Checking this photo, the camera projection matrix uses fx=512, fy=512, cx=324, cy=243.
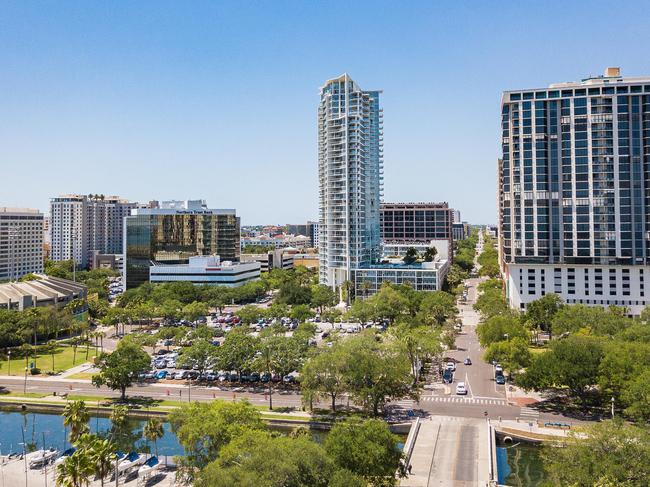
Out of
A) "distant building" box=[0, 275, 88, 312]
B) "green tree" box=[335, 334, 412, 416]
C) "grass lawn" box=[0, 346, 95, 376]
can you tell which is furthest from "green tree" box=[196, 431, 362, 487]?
"distant building" box=[0, 275, 88, 312]

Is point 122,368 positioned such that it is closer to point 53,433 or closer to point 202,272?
point 53,433

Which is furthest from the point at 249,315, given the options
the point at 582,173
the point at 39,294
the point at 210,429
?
the point at 582,173

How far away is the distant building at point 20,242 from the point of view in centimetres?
17912

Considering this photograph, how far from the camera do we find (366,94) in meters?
161

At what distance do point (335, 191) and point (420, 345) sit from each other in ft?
270

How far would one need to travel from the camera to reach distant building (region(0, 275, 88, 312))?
108 m

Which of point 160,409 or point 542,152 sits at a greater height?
point 542,152

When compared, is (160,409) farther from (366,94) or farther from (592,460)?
(366,94)

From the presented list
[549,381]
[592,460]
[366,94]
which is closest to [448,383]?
[549,381]

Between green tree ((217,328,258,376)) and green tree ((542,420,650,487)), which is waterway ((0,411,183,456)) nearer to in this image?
green tree ((217,328,258,376))

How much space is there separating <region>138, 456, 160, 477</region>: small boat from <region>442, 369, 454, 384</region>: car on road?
41305 mm

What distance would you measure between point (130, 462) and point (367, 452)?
24714 millimetres

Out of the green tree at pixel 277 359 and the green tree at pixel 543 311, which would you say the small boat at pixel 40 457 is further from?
the green tree at pixel 543 311

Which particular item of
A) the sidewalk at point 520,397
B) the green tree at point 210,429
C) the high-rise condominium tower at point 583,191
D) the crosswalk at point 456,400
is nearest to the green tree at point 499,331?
the sidewalk at point 520,397
